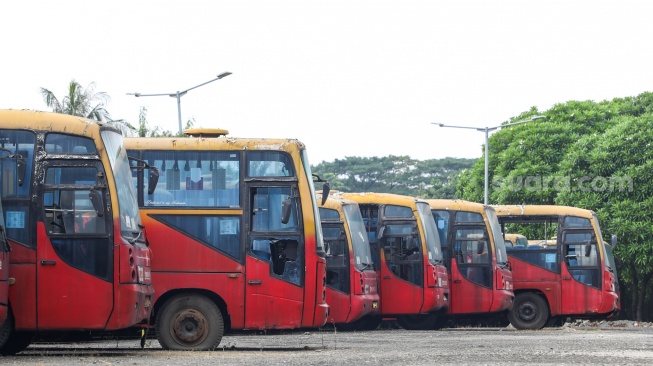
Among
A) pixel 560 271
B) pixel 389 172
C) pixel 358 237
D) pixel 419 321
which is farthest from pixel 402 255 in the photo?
pixel 389 172

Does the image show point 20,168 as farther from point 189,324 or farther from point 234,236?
point 234,236

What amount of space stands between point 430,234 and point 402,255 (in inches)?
29.8

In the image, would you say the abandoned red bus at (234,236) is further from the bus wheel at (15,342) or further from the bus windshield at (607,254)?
the bus windshield at (607,254)

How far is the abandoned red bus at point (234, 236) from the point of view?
19250 millimetres

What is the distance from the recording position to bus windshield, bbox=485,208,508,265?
105ft

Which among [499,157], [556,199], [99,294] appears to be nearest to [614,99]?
[499,157]

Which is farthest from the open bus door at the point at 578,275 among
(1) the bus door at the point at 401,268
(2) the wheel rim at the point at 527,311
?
(1) the bus door at the point at 401,268

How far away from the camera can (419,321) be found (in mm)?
32406

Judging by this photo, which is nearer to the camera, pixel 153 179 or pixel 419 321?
pixel 153 179

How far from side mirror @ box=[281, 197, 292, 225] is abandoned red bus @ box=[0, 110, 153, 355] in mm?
2825

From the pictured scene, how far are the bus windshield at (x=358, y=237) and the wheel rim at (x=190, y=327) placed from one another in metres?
8.36

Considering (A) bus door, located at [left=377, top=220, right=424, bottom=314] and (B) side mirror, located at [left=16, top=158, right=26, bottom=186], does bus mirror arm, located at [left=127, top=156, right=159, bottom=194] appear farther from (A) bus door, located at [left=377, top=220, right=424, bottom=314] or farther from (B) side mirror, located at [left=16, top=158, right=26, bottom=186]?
(A) bus door, located at [left=377, top=220, right=424, bottom=314]

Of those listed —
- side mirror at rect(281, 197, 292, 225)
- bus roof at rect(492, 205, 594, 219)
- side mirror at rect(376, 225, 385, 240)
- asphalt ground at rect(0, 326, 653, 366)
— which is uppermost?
bus roof at rect(492, 205, 594, 219)

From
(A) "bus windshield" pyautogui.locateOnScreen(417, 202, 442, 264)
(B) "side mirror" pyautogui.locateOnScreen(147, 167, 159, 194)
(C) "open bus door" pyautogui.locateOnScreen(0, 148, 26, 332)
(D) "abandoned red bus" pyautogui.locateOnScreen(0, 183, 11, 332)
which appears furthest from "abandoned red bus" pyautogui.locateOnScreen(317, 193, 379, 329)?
(D) "abandoned red bus" pyautogui.locateOnScreen(0, 183, 11, 332)
